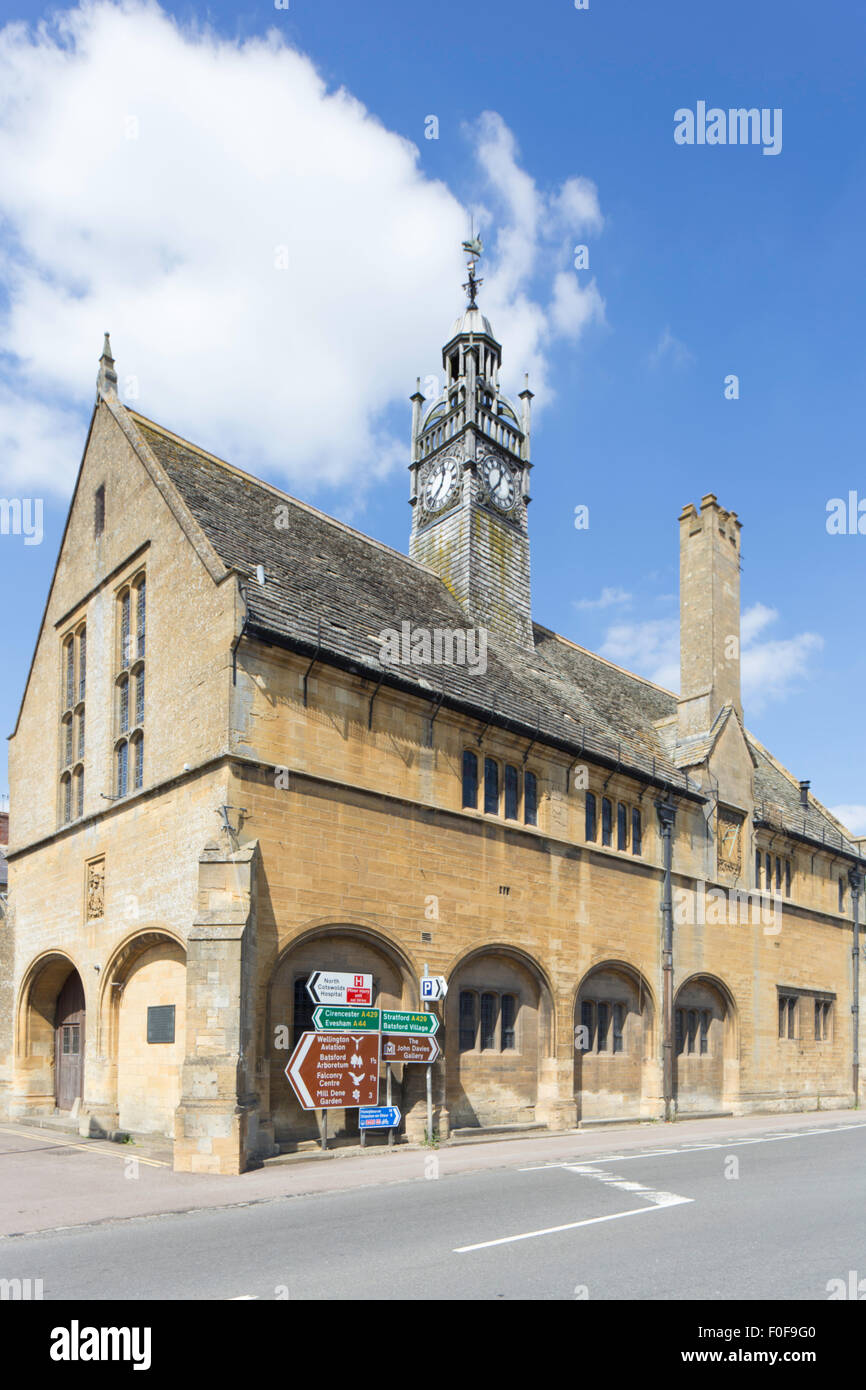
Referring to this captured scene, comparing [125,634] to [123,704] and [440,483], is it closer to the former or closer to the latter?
[123,704]

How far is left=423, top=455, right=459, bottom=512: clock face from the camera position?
31.8 meters

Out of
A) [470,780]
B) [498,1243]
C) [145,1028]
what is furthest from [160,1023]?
[498,1243]

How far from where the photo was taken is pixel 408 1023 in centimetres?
1912

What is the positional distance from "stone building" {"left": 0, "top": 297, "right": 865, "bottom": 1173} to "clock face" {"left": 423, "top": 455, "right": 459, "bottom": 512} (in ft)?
0.37

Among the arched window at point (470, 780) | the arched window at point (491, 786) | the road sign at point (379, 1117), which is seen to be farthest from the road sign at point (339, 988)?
the arched window at point (491, 786)

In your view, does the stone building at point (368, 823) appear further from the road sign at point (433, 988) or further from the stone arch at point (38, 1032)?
the road sign at point (433, 988)

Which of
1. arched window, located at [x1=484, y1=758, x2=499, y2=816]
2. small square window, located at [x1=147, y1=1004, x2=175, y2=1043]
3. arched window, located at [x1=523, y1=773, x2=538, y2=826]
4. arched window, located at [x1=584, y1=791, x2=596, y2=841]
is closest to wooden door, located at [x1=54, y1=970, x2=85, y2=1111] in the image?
small square window, located at [x1=147, y1=1004, x2=175, y2=1043]

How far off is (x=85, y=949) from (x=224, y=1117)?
7.71 m

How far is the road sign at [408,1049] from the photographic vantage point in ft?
62.1

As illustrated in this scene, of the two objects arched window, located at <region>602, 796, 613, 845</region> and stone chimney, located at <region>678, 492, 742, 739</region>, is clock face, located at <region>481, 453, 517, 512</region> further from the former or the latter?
arched window, located at <region>602, 796, 613, 845</region>

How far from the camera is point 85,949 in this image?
22047mm

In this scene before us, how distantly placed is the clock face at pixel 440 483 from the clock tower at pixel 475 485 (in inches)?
1.2

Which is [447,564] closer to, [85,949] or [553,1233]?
[85,949]
